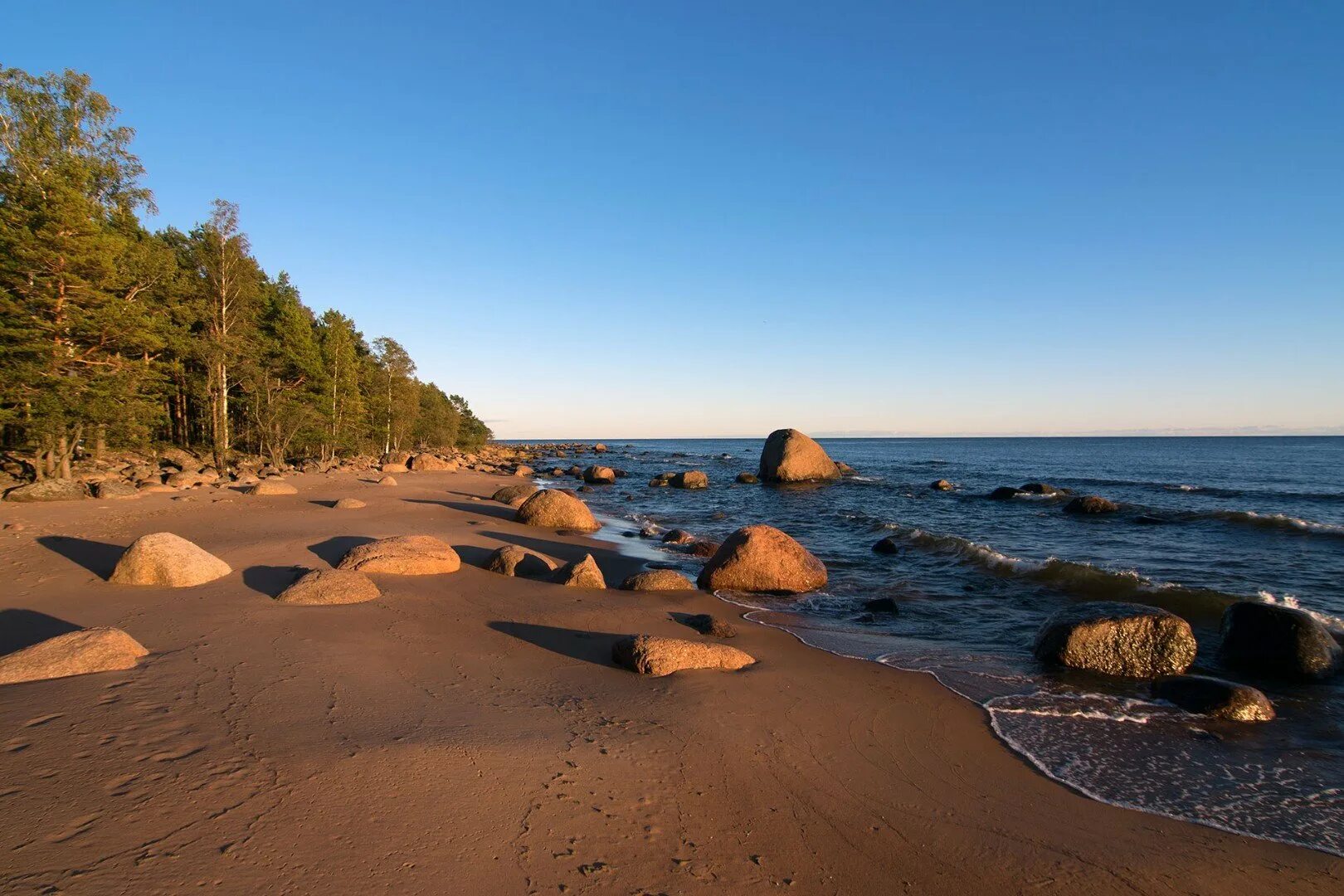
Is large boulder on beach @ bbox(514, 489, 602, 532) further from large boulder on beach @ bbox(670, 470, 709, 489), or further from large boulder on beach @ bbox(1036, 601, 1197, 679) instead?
large boulder on beach @ bbox(670, 470, 709, 489)

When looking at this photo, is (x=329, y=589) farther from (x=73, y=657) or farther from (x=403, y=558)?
(x=73, y=657)

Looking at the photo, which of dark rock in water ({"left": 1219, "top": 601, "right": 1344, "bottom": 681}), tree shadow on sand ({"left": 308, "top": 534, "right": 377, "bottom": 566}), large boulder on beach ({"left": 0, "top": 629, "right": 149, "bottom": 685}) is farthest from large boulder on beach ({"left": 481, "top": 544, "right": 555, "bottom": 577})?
dark rock in water ({"left": 1219, "top": 601, "right": 1344, "bottom": 681})

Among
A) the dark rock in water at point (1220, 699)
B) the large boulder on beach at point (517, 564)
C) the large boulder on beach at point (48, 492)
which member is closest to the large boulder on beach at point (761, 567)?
the large boulder on beach at point (517, 564)

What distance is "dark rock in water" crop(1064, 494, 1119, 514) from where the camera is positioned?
2605cm

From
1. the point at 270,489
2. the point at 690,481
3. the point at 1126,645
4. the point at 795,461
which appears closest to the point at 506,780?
the point at 1126,645

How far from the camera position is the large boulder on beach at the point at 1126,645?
29.1 ft

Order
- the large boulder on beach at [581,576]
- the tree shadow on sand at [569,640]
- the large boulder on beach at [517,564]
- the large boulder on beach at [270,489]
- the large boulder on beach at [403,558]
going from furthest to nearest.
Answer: the large boulder on beach at [270,489], the large boulder on beach at [517,564], the large boulder on beach at [581,576], the large boulder on beach at [403,558], the tree shadow on sand at [569,640]

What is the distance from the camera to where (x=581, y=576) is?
12547 mm

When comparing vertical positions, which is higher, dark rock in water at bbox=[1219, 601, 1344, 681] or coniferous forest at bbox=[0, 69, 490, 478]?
coniferous forest at bbox=[0, 69, 490, 478]

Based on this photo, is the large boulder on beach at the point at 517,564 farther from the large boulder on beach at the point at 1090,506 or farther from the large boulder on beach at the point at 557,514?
the large boulder on beach at the point at 1090,506

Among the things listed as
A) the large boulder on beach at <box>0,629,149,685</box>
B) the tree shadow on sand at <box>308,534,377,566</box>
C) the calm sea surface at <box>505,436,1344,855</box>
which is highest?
the large boulder on beach at <box>0,629,149,685</box>

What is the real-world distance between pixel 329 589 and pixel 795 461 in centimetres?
3906

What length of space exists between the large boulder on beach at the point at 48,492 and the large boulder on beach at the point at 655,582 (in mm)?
18261

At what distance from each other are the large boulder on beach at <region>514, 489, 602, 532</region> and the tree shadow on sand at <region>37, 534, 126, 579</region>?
10576 millimetres
